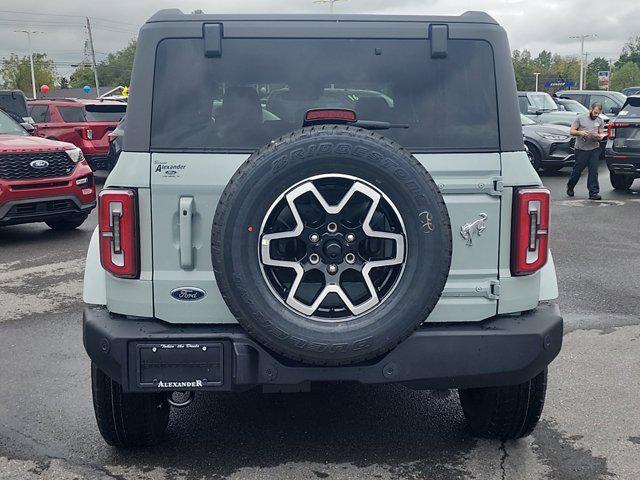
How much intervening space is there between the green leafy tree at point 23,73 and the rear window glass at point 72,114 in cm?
7937

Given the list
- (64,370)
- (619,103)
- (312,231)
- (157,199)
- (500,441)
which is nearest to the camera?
(312,231)

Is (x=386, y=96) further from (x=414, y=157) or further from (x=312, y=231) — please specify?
(x=312, y=231)

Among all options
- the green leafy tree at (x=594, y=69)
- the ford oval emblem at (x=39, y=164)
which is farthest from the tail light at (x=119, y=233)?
the green leafy tree at (x=594, y=69)

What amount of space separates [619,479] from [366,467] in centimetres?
111

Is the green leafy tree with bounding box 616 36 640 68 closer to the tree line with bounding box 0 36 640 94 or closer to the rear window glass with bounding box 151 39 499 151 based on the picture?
the tree line with bounding box 0 36 640 94

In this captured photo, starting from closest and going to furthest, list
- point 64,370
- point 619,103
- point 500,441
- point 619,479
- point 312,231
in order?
1. point 312,231
2. point 619,479
3. point 500,441
4. point 64,370
5. point 619,103

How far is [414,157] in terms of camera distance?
10.7ft

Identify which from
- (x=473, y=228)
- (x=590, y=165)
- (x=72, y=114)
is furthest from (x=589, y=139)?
(x=473, y=228)

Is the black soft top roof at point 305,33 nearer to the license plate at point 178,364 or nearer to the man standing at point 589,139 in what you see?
the license plate at point 178,364

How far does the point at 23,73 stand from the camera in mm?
93062

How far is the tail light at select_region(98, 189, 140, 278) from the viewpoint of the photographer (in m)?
3.39

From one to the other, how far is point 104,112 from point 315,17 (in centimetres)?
1495

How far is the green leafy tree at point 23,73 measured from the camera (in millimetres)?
93062

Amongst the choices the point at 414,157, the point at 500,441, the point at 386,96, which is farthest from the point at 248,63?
the point at 500,441
